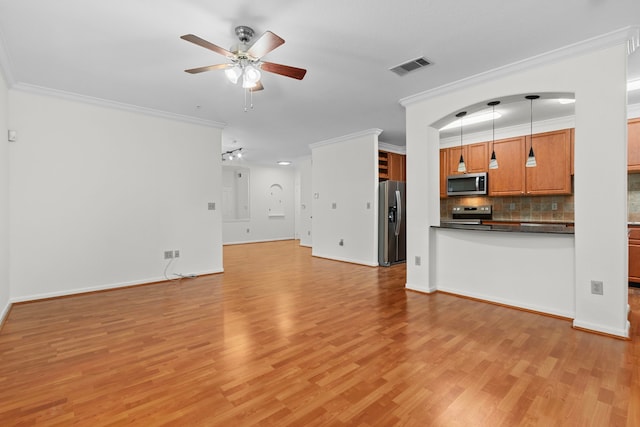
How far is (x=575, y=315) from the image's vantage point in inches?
114

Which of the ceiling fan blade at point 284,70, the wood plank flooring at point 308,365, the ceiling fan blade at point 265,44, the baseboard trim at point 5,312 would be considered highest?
the ceiling fan blade at point 265,44

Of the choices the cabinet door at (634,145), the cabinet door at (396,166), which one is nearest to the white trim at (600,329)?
the cabinet door at (634,145)

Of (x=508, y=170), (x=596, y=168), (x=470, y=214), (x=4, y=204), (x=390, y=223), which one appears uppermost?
(x=508, y=170)

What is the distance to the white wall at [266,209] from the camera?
9.71 m

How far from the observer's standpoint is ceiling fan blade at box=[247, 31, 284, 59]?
83.0 inches

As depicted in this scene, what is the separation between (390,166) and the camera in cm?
671

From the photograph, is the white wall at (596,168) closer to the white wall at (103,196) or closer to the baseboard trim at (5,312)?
the white wall at (103,196)

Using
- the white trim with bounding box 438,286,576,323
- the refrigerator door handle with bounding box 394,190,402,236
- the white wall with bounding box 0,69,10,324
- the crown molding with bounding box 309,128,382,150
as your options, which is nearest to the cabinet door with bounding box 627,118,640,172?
Result: the white trim with bounding box 438,286,576,323

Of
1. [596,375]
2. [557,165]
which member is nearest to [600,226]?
[596,375]

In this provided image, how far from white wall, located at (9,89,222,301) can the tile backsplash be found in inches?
209

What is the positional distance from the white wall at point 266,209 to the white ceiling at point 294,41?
5.67m

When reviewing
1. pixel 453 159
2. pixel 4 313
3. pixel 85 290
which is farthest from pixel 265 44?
pixel 453 159

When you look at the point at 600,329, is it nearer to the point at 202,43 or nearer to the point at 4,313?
the point at 202,43

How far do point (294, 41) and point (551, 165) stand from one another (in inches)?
192
